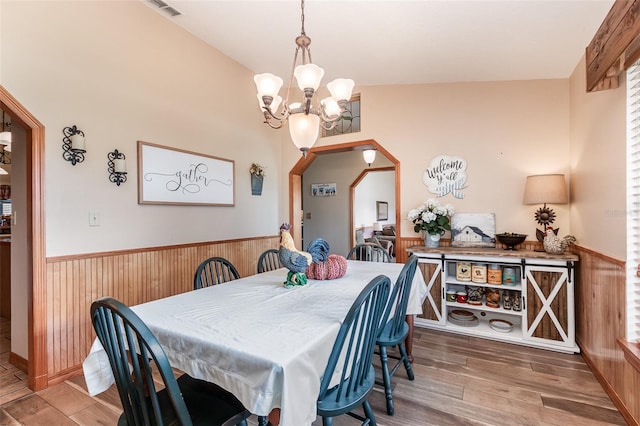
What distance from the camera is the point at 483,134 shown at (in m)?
3.28

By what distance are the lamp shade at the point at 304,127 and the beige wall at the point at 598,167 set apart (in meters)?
1.88

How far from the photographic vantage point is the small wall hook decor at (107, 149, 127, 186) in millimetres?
2533

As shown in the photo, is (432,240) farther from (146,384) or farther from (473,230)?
(146,384)

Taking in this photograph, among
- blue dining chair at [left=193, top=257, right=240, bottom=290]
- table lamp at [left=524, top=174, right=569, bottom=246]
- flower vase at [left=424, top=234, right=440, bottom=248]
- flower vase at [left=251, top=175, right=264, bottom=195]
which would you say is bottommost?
blue dining chair at [left=193, top=257, right=240, bottom=290]

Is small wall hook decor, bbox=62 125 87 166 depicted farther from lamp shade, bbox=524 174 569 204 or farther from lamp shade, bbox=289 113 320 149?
lamp shade, bbox=524 174 569 204

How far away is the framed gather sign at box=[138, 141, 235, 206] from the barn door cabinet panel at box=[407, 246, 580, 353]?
2.26 meters

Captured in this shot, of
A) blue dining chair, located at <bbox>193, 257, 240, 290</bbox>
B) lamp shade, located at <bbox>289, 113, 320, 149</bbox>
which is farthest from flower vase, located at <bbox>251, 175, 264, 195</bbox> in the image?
lamp shade, located at <bbox>289, 113, 320, 149</bbox>

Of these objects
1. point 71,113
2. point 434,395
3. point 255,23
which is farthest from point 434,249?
point 71,113

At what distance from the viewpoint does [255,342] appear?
3.59 feet

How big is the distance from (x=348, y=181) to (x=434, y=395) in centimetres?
457

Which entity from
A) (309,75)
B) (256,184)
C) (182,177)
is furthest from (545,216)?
(182,177)

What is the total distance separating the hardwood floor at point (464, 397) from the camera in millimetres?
1798

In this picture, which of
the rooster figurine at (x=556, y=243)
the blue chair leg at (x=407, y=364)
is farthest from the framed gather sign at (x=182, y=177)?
the rooster figurine at (x=556, y=243)

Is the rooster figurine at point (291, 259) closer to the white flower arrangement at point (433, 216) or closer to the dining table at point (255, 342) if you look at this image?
the dining table at point (255, 342)
